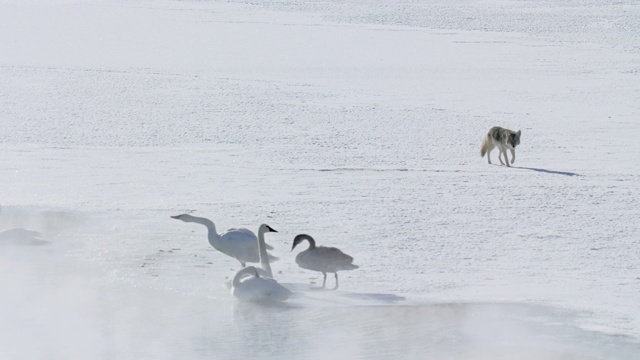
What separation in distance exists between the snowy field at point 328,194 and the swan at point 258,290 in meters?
0.08

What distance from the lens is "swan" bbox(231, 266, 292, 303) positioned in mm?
6598

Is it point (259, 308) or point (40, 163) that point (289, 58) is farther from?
point (259, 308)

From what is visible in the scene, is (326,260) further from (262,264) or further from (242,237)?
(242,237)

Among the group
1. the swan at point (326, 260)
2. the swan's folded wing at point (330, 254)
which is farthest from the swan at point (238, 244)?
the swan's folded wing at point (330, 254)

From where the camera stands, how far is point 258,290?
6.59 metres

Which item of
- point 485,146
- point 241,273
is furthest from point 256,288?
point 485,146

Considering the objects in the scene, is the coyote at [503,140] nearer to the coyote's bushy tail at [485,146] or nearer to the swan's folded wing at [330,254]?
the coyote's bushy tail at [485,146]

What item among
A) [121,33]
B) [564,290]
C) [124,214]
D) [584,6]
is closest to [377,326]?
[564,290]

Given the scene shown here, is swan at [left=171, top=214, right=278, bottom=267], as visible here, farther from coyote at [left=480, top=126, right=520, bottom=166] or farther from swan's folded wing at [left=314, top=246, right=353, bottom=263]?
coyote at [left=480, top=126, right=520, bottom=166]

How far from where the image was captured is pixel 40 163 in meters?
11.1

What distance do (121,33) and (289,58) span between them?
553 centimetres

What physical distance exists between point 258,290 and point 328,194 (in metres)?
3.19

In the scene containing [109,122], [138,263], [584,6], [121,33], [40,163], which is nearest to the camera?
[138,263]

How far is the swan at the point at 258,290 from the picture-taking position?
6.60 m
